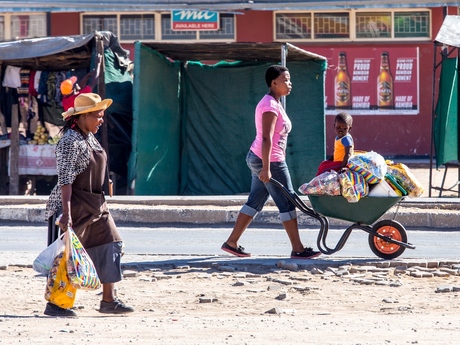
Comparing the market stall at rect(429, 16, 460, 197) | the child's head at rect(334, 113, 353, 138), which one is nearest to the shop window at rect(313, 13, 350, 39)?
the market stall at rect(429, 16, 460, 197)

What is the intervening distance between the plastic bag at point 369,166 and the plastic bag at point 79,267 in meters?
2.94

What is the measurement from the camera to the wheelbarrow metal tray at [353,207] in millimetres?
8289

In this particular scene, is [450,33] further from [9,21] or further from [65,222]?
[9,21]

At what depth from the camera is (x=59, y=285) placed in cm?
621

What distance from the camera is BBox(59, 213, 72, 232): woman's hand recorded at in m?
6.15

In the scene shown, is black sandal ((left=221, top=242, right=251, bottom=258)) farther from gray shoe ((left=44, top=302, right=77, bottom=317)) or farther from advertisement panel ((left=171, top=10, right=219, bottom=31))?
advertisement panel ((left=171, top=10, right=219, bottom=31))

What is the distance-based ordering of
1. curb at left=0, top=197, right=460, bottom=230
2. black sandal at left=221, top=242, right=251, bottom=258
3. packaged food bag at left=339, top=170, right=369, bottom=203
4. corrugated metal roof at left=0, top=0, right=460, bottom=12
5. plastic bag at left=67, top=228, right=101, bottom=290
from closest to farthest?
plastic bag at left=67, top=228, right=101, bottom=290
packaged food bag at left=339, top=170, right=369, bottom=203
black sandal at left=221, top=242, right=251, bottom=258
curb at left=0, top=197, right=460, bottom=230
corrugated metal roof at left=0, top=0, right=460, bottom=12

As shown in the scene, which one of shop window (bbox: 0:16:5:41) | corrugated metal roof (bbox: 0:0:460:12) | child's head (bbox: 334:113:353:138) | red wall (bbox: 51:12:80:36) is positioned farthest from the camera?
shop window (bbox: 0:16:5:41)

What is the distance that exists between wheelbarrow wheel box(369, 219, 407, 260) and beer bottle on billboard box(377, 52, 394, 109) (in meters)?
13.7

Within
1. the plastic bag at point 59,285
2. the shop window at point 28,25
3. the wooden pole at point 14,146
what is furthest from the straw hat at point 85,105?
the shop window at point 28,25

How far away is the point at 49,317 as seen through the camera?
621 cm

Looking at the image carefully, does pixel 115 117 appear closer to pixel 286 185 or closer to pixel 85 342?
pixel 286 185

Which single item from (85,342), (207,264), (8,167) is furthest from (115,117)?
(85,342)

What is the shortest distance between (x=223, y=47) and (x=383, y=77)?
869cm
